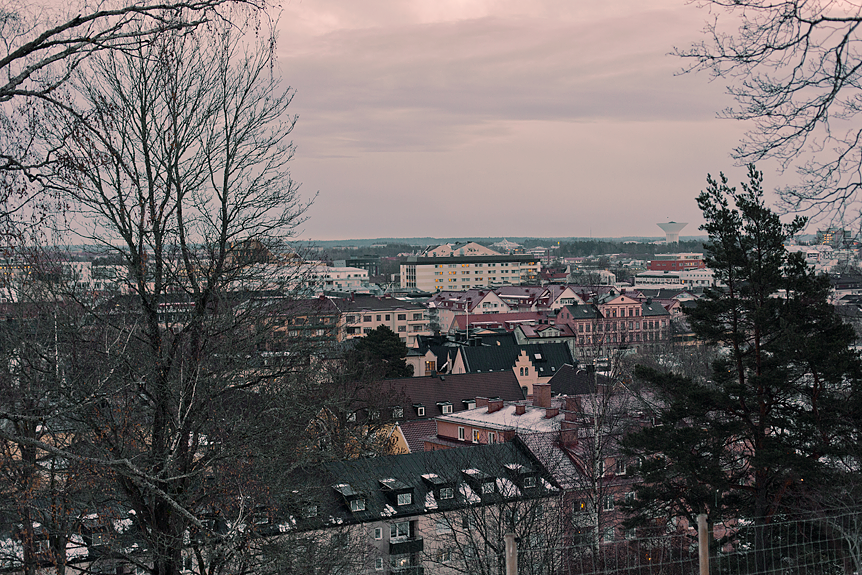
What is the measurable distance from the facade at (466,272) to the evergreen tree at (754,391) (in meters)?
133

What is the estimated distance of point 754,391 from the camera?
16.6 metres

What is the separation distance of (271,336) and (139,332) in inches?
80.0

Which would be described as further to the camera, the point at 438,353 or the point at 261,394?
the point at 438,353

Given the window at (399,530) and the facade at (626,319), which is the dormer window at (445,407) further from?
the facade at (626,319)

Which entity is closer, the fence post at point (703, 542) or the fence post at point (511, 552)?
the fence post at point (511, 552)

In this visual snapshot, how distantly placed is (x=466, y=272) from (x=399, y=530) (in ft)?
441

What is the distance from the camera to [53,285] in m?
10.1

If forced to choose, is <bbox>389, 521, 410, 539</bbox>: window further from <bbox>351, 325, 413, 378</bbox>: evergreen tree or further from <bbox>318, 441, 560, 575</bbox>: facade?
<bbox>351, 325, 413, 378</bbox>: evergreen tree

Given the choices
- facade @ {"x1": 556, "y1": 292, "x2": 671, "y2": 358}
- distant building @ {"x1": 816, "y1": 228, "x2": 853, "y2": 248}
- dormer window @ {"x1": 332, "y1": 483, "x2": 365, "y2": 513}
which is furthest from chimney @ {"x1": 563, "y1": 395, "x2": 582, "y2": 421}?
facade @ {"x1": 556, "y1": 292, "x2": 671, "y2": 358}

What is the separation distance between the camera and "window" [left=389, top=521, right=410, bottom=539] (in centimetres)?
2194

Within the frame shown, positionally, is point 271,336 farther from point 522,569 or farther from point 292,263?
point 522,569

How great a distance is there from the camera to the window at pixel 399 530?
2194 cm

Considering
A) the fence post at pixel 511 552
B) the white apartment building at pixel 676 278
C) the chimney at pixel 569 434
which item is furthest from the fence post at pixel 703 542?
the white apartment building at pixel 676 278

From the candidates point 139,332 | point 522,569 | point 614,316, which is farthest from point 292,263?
point 614,316
